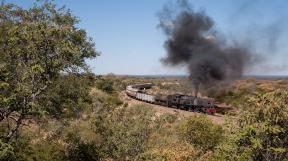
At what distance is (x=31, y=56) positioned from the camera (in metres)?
25.3

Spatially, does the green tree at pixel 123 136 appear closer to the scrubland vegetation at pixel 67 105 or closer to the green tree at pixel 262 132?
the scrubland vegetation at pixel 67 105

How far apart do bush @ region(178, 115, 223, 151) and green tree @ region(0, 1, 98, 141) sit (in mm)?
18539

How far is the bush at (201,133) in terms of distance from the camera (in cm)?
4109

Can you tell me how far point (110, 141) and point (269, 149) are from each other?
20924 millimetres

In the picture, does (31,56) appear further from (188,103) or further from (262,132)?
(188,103)

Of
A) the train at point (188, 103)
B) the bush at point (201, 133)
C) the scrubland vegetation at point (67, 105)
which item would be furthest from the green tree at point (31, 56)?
the train at point (188, 103)

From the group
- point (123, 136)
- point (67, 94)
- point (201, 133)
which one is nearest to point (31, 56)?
point (67, 94)

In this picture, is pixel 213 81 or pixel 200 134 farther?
pixel 213 81

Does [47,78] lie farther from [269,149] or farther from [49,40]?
[269,149]

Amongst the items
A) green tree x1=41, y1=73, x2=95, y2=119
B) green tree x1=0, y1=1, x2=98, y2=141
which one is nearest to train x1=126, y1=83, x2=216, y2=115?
green tree x1=41, y1=73, x2=95, y2=119

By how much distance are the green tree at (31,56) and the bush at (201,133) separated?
1854 centimetres

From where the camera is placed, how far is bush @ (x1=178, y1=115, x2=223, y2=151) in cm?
4109

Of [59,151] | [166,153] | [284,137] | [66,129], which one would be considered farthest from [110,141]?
[284,137]

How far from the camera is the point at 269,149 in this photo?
20.9 m
